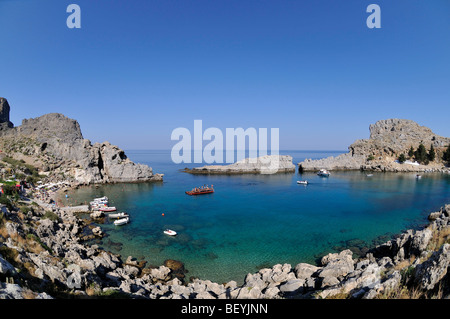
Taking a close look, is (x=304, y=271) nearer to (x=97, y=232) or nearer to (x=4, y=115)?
(x=97, y=232)

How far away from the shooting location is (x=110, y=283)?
16.2 m

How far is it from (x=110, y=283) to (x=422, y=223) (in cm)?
4492

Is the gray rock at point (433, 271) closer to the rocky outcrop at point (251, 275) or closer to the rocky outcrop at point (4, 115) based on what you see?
the rocky outcrop at point (251, 275)

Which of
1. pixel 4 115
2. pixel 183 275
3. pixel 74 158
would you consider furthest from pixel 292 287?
pixel 4 115

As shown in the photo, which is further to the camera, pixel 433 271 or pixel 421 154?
pixel 421 154

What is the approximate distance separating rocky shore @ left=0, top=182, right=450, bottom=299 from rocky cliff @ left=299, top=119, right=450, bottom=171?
93.9m

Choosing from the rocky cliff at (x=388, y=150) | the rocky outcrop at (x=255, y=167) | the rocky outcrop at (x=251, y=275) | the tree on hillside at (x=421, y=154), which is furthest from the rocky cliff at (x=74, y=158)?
the tree on hillside at (x=421, y=154)

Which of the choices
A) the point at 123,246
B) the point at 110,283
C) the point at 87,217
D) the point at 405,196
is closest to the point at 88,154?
the point at 87,217

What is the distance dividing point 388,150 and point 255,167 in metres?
76.3

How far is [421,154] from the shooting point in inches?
4126

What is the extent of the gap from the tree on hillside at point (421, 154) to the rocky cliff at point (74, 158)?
125 m
